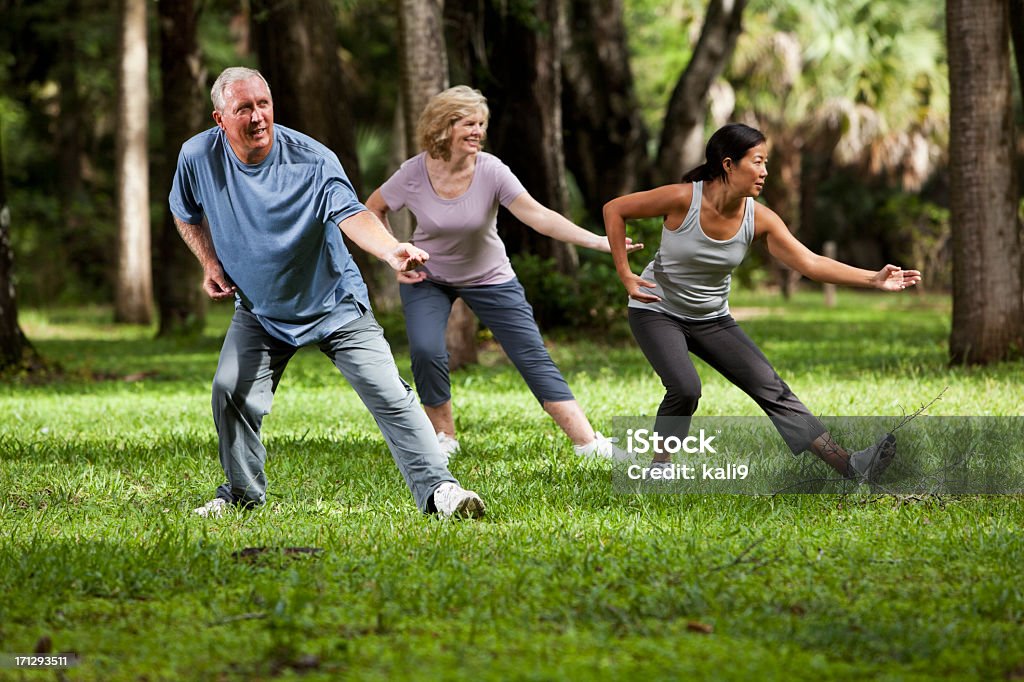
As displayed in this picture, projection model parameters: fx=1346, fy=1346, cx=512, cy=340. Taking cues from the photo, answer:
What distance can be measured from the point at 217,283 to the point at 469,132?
6.14ft

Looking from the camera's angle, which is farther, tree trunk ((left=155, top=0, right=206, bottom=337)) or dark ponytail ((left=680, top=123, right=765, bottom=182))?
tree trunk ((left=155, top=0, right=206, bottom=337))

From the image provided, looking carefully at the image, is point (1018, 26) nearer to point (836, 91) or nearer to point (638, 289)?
point (638, 289)

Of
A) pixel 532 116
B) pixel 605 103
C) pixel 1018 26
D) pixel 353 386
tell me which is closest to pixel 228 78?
pixel 353 386

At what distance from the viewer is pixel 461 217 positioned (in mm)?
7574

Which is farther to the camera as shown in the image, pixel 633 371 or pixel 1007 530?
pixel 633 371

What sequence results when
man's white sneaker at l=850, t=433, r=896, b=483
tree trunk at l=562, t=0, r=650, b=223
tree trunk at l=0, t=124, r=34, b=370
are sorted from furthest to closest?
tree trunk at l=562, t=0, r=650, b=223, tree trunk at l=0, t=124, r=34, b=370, man's white sneaker at l=850, t=433, r=896, b=483

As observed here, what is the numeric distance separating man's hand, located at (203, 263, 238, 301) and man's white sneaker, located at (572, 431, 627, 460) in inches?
94.9

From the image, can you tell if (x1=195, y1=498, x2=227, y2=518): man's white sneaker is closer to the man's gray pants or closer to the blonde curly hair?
A: the man's gray pants

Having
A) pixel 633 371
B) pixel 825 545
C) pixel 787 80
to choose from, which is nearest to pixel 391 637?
pixel 825 545

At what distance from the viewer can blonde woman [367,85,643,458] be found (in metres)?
7.54

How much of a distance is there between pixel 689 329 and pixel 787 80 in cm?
2905

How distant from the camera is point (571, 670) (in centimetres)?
Result: 399

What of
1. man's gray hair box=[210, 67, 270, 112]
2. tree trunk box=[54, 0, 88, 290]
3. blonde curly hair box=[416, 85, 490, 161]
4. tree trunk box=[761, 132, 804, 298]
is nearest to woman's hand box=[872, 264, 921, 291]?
blonde curly hair box=[416, 85, 490, 161]

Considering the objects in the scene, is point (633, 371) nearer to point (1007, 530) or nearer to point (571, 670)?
point (1007, 530)
